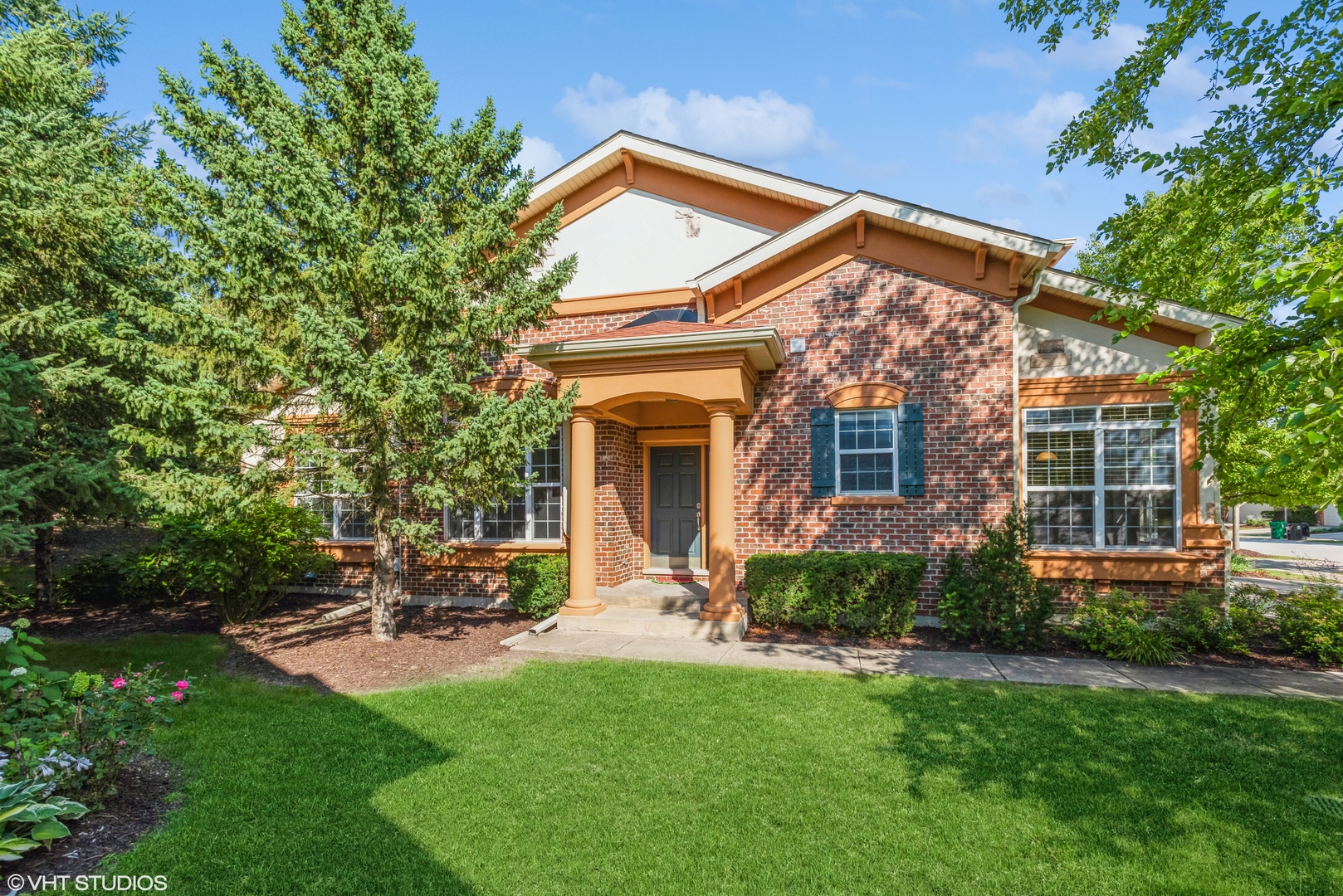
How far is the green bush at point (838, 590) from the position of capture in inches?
323

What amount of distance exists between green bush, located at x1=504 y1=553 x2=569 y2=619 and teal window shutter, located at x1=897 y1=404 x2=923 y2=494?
523 centimetres

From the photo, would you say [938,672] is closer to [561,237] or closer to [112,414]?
[561,237]

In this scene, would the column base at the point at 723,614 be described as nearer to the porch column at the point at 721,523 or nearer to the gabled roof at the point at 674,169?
the porch column at the point at 721,523

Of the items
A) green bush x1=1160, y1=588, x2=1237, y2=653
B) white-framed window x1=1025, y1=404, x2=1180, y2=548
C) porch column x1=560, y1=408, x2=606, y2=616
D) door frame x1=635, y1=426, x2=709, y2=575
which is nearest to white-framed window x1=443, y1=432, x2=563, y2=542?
door frame x1=635, y1=426, x2=709, y2=575

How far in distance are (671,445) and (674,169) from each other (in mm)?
4751

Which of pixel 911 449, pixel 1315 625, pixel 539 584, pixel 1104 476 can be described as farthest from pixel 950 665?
pixel 539 584

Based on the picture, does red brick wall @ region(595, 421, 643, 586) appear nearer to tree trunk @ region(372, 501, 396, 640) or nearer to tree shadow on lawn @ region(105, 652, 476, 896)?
tree trunk @ region(372, 501, 396, 640)

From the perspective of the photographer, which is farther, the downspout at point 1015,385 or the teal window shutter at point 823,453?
the teal window shutter at point 823,453

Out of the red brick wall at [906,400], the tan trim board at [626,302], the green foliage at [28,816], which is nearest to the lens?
the green foliage at [28,816]

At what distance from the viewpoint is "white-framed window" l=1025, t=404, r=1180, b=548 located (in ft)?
29.4

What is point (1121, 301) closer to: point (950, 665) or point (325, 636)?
point (950, 665)

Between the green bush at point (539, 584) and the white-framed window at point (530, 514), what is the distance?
2.74 ft

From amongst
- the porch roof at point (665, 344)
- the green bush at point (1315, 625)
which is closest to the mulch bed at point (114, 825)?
the porch roof at point (665, 344)

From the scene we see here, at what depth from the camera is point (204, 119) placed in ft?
24.2
